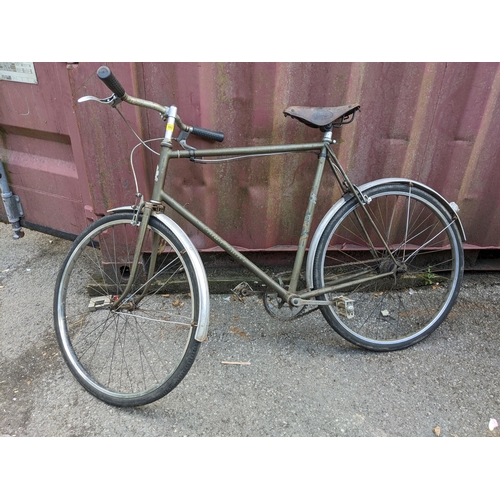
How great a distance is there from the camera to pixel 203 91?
6.93 feet

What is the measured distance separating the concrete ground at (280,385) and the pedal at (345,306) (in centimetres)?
29

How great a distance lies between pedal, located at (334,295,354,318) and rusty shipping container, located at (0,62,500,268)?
59 cm

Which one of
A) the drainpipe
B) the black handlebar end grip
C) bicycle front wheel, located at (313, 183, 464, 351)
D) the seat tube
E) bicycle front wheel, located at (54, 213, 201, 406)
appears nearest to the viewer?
the black handlebar end grip

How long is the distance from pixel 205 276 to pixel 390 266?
3.85 ft

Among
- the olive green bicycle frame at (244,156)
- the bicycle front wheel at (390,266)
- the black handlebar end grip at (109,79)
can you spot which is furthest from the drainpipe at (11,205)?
the bicycle front wheel at (390,266)

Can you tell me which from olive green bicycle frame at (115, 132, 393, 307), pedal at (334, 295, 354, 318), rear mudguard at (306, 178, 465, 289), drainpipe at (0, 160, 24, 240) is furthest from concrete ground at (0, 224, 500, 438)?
drainpipe at (0, 160, 24, 240)

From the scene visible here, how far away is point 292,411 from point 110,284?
4.99ft

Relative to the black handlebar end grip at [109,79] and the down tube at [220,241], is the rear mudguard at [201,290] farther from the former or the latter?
the black handlebar end grip at [109,79]

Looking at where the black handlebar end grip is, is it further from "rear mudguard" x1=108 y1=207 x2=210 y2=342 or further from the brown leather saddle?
the brown leather saddle

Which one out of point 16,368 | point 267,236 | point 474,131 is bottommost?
point 16,368

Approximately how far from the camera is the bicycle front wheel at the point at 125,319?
188cm

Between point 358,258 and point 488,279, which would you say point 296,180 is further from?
point 488,279

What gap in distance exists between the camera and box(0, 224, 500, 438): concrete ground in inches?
A: 74.3

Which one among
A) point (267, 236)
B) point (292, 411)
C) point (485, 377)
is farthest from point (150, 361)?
point (485, 377)
